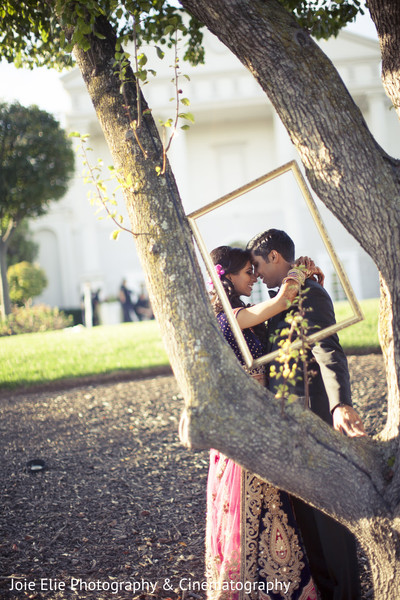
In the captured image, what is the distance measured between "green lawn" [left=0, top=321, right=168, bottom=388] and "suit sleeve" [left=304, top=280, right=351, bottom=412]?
639cm

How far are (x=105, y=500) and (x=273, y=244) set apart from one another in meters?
2.65

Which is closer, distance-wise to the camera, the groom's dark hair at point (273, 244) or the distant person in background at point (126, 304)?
the groom's dark hair at point (273, 244)

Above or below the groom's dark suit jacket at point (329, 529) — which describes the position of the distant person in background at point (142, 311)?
above

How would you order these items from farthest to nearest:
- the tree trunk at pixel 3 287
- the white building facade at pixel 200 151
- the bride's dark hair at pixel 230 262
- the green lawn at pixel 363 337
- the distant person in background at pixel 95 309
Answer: the white building facade at pixel 200 151 < the distant person in background at pixel 95 309 < the tree trunk at pixel 3 287 < the green lawn at pixel 363 337 < the bride's dark hair at pixel 230 262

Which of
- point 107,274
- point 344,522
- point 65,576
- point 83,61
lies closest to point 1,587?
point 65,576

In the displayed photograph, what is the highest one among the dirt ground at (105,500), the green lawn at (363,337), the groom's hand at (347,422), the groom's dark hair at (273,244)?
the groom's dark hair at (273,244)

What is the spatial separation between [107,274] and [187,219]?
20.6m

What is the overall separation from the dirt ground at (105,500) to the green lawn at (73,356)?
119 centimetres

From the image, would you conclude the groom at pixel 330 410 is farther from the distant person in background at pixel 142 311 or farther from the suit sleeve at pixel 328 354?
the distant person in background at pixel 142 311

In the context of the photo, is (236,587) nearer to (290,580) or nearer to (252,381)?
→ (290,580)

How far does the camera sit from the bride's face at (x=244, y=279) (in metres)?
2.51

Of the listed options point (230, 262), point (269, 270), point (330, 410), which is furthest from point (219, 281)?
point (330, 410)

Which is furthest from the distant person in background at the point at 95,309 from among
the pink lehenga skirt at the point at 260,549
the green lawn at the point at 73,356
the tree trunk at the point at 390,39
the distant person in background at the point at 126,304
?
the tree trunk at the point at 390,39

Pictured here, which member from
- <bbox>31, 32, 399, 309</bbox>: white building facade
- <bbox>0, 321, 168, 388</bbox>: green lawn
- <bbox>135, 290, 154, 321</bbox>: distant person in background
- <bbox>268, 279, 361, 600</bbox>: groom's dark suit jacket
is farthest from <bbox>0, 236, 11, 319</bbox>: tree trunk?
<bbox>268, 279, 361, 600</bbox>: groom's dark suit jacket
